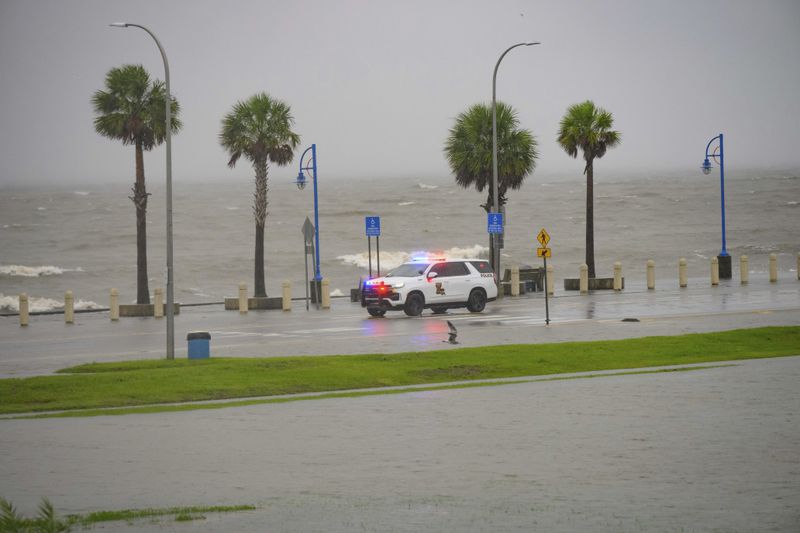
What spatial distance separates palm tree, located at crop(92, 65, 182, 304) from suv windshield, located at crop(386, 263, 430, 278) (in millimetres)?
14161

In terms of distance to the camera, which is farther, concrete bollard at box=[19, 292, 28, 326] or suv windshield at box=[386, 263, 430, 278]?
concrete bollard at box=[19, 292, 28, 326]

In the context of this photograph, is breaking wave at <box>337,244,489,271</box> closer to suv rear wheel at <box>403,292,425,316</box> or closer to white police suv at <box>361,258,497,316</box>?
white police suv at <box>361,258,497,316</box>

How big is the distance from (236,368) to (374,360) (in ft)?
9.15

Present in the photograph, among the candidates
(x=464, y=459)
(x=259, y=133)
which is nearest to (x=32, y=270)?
(x=259, y=133)

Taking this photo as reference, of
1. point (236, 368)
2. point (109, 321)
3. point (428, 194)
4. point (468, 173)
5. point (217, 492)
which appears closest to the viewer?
point (217, 492)

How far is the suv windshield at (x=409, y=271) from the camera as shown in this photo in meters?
38.8

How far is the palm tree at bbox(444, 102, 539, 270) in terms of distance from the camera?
177 feet

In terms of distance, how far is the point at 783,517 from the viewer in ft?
29.4

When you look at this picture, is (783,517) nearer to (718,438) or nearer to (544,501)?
(544,501)

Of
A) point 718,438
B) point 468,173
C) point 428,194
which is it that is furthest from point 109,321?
point 428,194

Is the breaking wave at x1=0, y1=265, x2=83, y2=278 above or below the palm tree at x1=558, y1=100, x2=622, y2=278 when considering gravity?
below

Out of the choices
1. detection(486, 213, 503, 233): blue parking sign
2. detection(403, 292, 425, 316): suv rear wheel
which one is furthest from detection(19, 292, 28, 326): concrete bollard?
detection(486, 213, 503, 233): blue parking sign

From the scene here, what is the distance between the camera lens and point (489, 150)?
54062mm

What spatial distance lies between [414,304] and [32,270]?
67.7 metres
